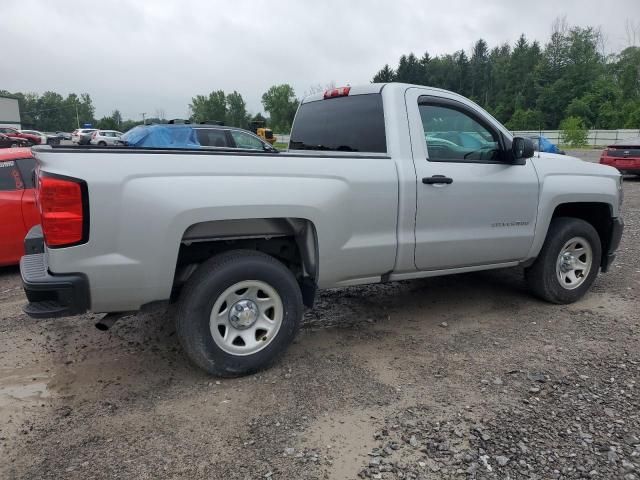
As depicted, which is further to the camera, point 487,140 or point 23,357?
point 487,140

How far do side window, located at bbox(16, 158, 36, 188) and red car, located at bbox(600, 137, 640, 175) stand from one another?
609 inches

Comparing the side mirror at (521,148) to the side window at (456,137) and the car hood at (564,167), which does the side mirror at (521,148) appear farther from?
the car hood at (564,167)


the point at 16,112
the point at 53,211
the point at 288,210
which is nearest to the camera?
the point at 53,211

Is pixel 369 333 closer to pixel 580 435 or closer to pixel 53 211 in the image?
pixel 580 435


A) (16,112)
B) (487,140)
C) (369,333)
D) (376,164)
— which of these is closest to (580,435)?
(369,333)

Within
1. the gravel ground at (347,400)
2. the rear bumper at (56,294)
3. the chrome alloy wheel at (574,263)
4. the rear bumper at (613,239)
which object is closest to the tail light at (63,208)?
the rear bumper at (56,294)

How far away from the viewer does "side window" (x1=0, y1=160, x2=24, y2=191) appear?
19.1ft

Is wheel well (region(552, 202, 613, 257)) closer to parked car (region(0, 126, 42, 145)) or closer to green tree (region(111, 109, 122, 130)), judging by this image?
parked car (region(0, 126, 42, 145))

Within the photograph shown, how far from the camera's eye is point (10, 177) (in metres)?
5.87

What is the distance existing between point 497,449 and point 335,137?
285cm

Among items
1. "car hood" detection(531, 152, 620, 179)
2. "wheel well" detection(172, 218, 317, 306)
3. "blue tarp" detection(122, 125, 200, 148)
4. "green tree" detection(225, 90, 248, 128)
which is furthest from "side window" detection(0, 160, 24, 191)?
"green tree" detection(225, 90, 248, 128)

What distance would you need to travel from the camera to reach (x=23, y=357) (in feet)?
12.4

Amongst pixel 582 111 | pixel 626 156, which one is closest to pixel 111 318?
pixel 626 156

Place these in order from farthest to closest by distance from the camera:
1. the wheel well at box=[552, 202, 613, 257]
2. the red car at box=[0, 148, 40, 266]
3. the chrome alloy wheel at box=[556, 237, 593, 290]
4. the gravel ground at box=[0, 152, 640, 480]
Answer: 1. the red car at box=[0, 148, 40, 266]
2. the wheel well at box=[552, 202, 613, 257]
3. the chrome alloy wheel at box=[556, 237, 593, 290]
4. the gravel ground at box=[0, 152, 640, 480]
